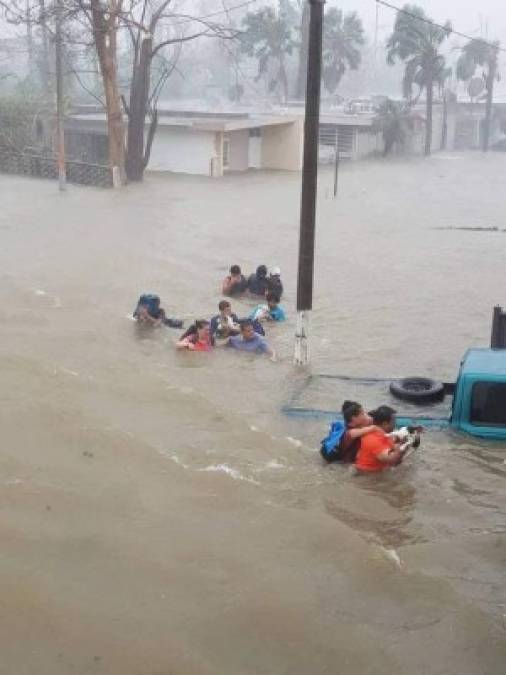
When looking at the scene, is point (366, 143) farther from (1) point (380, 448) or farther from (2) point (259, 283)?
(1) point (380, 448)

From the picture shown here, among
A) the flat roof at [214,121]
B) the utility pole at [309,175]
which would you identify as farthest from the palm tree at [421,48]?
the utility pole at [309,175]

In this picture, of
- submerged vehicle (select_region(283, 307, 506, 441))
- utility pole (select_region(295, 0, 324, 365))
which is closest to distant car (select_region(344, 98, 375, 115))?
utility pole (select_region(295, 0, 324, 365))

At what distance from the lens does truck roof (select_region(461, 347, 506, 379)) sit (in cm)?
957

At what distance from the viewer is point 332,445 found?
9484 millimetres

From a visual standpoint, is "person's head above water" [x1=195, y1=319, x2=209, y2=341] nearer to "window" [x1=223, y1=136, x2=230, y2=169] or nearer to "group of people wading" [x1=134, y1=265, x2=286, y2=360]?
"group of people wading" [x1=134, y1=265, x2=286, y2=360]

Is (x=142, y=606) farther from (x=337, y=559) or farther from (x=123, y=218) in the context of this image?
(x=123, y=218)

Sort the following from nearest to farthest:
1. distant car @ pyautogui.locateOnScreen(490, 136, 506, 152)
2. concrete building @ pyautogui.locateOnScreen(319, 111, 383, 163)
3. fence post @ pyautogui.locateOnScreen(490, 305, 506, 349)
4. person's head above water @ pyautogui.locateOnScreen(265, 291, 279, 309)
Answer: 1. fence post @ pyautogui.locateOnScreen(490, 305, 506, 349)
2. person's head above water @ pyautogui.locateOnScreen(265, 291, 279, 309)
3. concrete building @ pyautogui.locateOnScreen(319, 111, 383, 163)
4. distant car @ pyautogui.locateOnScreen(490, 136, 506, 152)

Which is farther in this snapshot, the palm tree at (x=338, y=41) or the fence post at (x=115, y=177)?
the palm tree at (x=338, y=41)

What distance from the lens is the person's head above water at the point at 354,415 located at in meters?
9.30

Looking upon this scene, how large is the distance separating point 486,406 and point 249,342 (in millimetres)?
5171

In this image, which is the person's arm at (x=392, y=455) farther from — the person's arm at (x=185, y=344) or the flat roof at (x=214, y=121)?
the flat roof at (x=214, y=121)

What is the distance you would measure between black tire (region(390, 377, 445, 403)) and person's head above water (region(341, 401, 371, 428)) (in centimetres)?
192

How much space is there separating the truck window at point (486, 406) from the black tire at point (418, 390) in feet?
4.74

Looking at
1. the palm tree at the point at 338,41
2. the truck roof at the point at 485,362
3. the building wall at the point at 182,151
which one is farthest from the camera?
the palm tree at the point at 338,41
